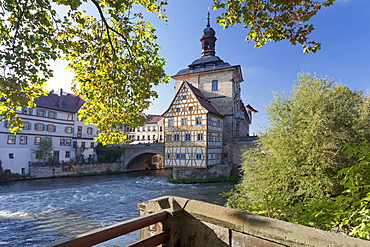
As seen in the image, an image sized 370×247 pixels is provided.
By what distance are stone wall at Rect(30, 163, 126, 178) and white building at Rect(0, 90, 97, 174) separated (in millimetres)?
1047

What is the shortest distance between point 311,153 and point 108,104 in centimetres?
584

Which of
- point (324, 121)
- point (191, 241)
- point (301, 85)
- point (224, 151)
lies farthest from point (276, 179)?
point (224, 151)

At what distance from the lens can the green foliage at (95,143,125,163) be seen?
1316 inches

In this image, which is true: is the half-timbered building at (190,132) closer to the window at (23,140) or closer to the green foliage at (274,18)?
the window at (23,140)

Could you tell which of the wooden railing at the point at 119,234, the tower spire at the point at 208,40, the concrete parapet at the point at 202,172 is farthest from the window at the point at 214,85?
the wooden railing at the point at 119,234

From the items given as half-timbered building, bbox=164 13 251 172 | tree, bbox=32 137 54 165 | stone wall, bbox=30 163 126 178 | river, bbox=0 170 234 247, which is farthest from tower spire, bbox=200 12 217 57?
tree, bbox=32 137 54 165

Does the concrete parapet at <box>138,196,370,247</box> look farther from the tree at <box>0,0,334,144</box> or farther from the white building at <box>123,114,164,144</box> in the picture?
the white building at <box>123,114,164,144</box>

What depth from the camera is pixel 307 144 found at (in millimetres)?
6621

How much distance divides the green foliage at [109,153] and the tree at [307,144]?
2826 centimetres

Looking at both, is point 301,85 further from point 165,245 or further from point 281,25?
point 165,245

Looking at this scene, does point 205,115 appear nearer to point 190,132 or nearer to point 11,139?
point 190,132

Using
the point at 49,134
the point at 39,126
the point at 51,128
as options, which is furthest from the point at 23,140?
the point at 51,128

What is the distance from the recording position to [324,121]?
6.67m

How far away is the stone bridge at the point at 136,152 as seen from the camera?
30938mm
